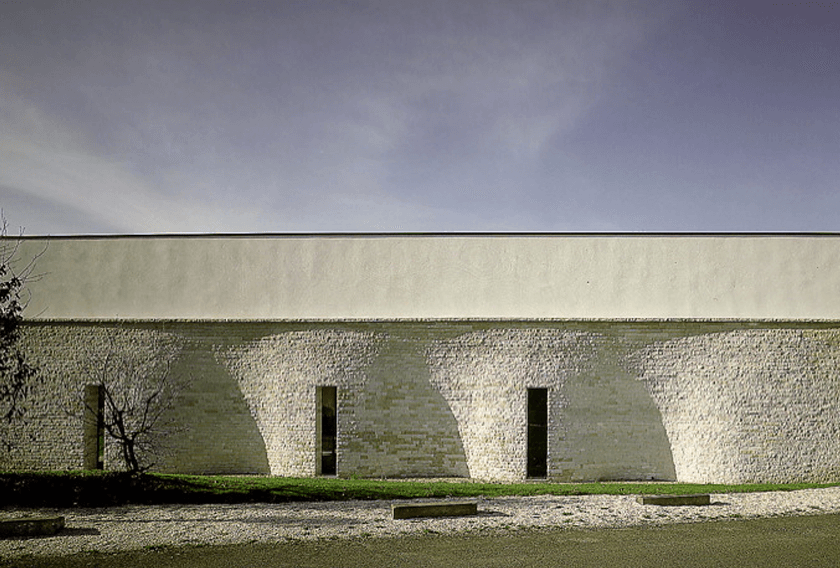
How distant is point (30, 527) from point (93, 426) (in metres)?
7.35

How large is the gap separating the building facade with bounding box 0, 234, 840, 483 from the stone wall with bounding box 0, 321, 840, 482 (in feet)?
0.14

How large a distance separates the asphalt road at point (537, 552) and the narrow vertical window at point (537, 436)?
6799 millimetres

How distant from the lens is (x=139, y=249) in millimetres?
17109

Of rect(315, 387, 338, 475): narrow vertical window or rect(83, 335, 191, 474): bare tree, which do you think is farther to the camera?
rect(315, 387, 338, 475): narrow vertical window

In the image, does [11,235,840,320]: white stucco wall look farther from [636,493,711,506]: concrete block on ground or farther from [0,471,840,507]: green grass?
→ [636,493,711,506]: concrete block on ground

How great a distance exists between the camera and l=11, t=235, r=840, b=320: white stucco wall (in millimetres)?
16062

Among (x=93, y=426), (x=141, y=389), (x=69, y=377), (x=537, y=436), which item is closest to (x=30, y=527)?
(x=141, y=389)

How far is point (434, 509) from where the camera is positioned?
32.6 ft

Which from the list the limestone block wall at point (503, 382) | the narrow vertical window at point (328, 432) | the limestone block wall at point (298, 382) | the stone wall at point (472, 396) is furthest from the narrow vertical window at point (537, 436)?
the narrow vertical window at point (328, 432)

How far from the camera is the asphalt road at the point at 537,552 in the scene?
7672 millimetres

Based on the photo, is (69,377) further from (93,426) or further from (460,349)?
(460,349)

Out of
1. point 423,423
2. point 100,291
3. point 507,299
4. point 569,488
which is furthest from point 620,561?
point 100,291

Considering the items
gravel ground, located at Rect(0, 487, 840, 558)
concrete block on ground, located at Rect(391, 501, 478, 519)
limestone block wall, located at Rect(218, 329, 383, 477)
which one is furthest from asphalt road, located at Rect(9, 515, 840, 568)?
limestone block wall, located at Rect(218, 329, 383, 477)

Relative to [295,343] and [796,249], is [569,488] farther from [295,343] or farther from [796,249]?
Result: [796,249]
